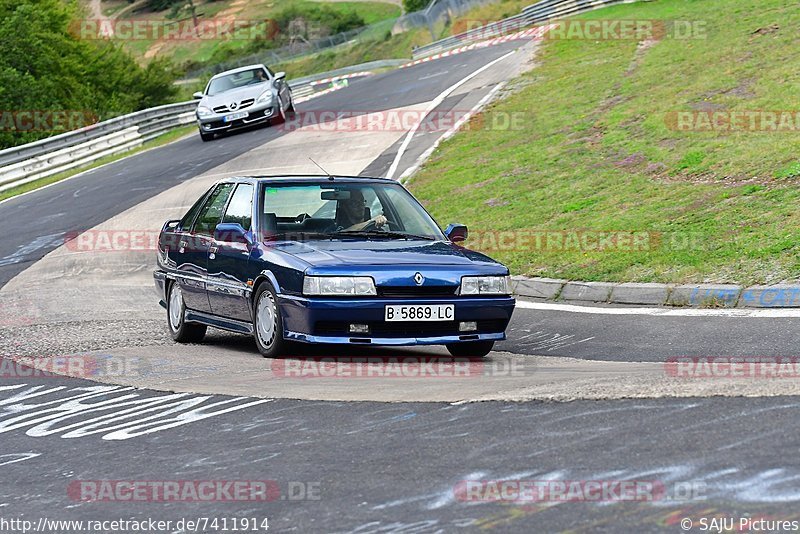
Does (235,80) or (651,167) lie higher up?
(235,80)

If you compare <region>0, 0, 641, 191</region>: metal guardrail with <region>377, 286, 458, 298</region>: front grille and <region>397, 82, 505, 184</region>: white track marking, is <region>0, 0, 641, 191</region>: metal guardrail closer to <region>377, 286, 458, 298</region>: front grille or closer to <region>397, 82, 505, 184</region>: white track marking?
<region>397, 82, 505, 184</region>: white track marking

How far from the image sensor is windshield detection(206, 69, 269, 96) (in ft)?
108

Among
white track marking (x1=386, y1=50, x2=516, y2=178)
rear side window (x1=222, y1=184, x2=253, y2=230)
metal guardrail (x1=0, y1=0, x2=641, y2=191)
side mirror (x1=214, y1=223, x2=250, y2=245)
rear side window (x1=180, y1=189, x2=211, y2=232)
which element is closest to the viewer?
side mirror (x1=214, y1=223, x2=250, y2=245)

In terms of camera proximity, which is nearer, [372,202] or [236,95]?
[372,202]

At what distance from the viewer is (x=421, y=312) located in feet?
29.6

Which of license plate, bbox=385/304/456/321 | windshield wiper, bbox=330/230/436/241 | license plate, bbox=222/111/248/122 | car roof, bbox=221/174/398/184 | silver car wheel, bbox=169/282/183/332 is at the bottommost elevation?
silver car wheel, bbox=169/282/183/332

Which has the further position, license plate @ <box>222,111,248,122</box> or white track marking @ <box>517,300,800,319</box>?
license plate @ <box>222,111,248,122</box>

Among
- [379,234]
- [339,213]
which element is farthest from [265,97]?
[379,234]

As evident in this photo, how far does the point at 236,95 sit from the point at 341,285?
79.8 ft

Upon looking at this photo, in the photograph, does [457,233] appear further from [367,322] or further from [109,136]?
[109,136]

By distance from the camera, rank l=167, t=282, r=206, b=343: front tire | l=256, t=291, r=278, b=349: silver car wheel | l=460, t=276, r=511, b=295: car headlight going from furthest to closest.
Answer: l=167, t=282, r=206, b=343: front tire
l=256, t=291, r=278, b=349: silver car wheel
l=460, t=276, r=511, b=295: car headlight

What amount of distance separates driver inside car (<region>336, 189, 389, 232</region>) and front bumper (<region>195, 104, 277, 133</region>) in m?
22.4

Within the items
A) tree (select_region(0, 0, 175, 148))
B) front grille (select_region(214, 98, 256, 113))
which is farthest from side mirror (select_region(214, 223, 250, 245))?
tree (select_region(0, 0, 175, 148))

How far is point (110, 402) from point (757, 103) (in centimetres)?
1312
